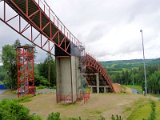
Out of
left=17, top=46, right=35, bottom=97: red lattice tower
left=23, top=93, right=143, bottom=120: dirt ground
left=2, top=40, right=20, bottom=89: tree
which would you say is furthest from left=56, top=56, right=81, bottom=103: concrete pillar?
left=2, top=40, right=20, bottom=89: tree

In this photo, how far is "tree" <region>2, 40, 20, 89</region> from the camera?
74938mm

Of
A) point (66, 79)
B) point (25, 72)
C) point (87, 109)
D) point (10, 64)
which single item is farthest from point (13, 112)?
point (10, 64)

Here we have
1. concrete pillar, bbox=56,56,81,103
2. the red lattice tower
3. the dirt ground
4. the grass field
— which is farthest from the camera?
the red lattice tower

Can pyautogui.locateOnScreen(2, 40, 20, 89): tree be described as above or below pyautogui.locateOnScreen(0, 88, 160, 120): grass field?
above

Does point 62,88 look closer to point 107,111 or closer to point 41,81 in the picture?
point 107,111

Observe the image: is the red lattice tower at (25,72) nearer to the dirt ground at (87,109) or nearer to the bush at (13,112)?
the dirt ground at (87,109)

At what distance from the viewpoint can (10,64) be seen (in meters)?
75.4

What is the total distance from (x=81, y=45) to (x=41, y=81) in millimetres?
37797

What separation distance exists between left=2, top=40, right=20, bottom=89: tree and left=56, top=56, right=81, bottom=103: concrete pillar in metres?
42.2

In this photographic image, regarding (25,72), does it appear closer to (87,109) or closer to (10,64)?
(87,109)

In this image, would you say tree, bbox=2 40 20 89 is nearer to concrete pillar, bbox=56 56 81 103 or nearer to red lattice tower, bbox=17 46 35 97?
red lattice tower, bbox=17 46 35 97

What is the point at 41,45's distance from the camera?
2628cm

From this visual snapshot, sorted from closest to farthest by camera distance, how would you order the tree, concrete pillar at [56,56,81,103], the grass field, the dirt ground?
the grass field → the dirt ground → concrete pillar at [56,56,81,103] → the tree

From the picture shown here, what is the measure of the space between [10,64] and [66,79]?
44.0 metres
